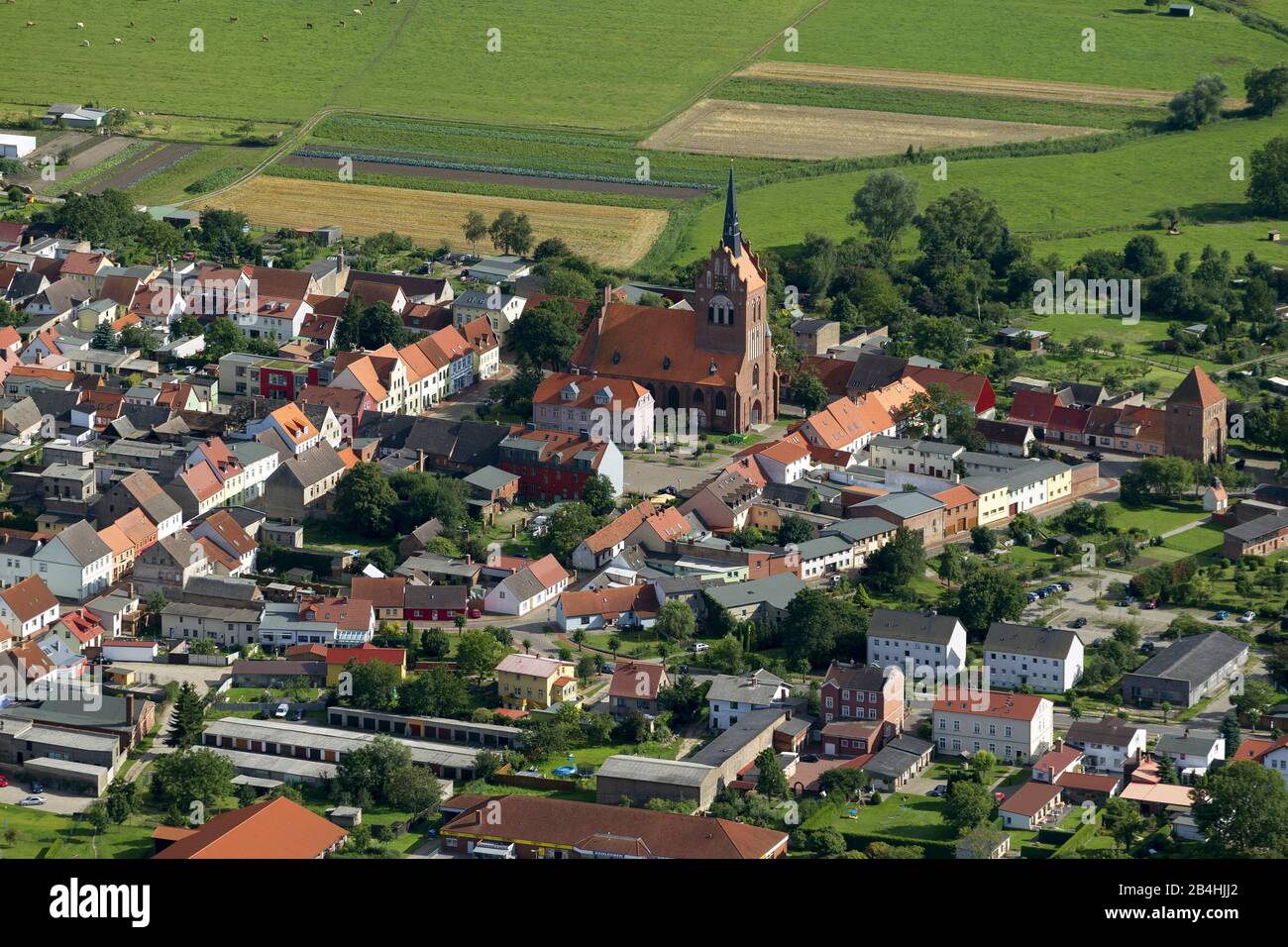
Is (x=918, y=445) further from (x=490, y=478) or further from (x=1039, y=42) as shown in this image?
(x=1039, y=42)

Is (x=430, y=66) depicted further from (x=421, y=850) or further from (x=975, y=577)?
(x=421, y=850)

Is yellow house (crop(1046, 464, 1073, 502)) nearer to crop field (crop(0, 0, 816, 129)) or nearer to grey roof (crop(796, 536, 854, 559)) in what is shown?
grey roof (crop(796, 536, 854, 559))

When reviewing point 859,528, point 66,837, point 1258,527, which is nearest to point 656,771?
point 66,837

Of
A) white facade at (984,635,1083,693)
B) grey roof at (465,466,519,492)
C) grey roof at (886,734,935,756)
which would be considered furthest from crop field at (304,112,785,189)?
grey roof at (886,734,935,756)

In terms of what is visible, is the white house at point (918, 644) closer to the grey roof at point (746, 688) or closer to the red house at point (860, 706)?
the red house at point (860, 706)

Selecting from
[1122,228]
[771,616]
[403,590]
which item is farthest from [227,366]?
[1122,228]
